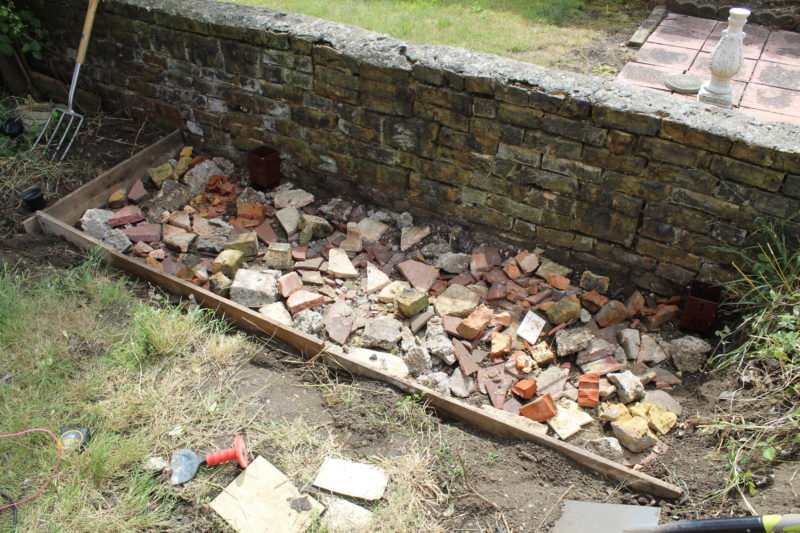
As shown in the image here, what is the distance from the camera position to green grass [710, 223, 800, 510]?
2.71 meters

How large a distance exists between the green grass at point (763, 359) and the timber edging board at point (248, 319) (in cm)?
40

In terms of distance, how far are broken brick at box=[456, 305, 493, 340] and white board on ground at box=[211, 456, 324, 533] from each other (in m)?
1.39

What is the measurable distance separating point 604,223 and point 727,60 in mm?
1350

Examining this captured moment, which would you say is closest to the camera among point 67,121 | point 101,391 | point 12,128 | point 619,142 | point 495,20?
point 101,391

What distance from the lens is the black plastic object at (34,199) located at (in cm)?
437

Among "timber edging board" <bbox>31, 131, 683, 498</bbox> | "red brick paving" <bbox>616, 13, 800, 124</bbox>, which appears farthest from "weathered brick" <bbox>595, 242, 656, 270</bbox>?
"red brick paving" <bbox>616, 13, 800, 124</bbox>

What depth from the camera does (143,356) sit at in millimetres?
3410

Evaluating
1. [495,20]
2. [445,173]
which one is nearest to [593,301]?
[445,173]

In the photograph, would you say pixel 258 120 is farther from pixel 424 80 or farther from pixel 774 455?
pixel 774 455

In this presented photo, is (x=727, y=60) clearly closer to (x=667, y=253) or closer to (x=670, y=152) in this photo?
(x=670, y=152)

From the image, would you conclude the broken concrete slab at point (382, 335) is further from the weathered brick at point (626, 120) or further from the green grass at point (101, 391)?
the weathered brick at point (626, 120)

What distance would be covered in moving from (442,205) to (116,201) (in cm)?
265

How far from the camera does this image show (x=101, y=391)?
10.6 ft

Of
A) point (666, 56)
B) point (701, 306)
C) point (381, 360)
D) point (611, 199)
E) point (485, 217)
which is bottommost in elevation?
point (381, 360)
